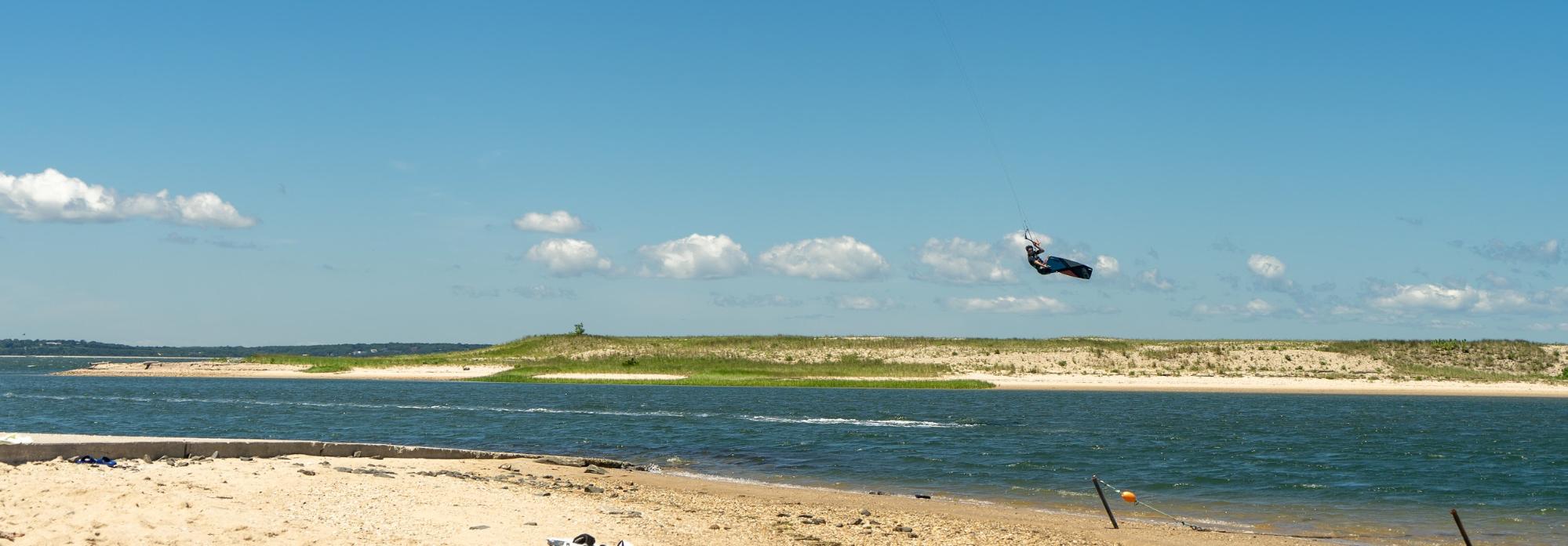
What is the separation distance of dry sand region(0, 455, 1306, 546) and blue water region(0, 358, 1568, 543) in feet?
13.0

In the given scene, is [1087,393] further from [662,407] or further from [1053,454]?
[1053,454]

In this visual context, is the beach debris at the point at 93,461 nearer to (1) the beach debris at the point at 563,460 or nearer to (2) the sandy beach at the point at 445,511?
(2) the sandy beach at the point at 445,511

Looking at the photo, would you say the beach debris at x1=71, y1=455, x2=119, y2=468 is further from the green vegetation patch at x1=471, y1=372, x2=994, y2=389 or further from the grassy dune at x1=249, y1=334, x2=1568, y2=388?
the grassy dune at x1=249, y1=334, x2=1568, y2=388

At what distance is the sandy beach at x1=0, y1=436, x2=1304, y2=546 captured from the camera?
641 inches

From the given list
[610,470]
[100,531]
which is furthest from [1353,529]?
[100,531]

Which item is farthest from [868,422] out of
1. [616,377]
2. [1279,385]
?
[616,377]

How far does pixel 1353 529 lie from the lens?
72.9ft

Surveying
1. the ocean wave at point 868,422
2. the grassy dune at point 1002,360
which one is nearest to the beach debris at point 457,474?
the ocean wave at point 868,422

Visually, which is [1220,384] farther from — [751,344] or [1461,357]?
[751,344]

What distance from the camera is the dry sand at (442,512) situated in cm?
1625

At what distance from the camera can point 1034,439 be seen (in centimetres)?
4131

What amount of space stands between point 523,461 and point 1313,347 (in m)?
87.0

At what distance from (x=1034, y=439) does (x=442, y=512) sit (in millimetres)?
26720

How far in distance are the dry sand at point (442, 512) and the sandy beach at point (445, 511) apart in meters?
0.04
